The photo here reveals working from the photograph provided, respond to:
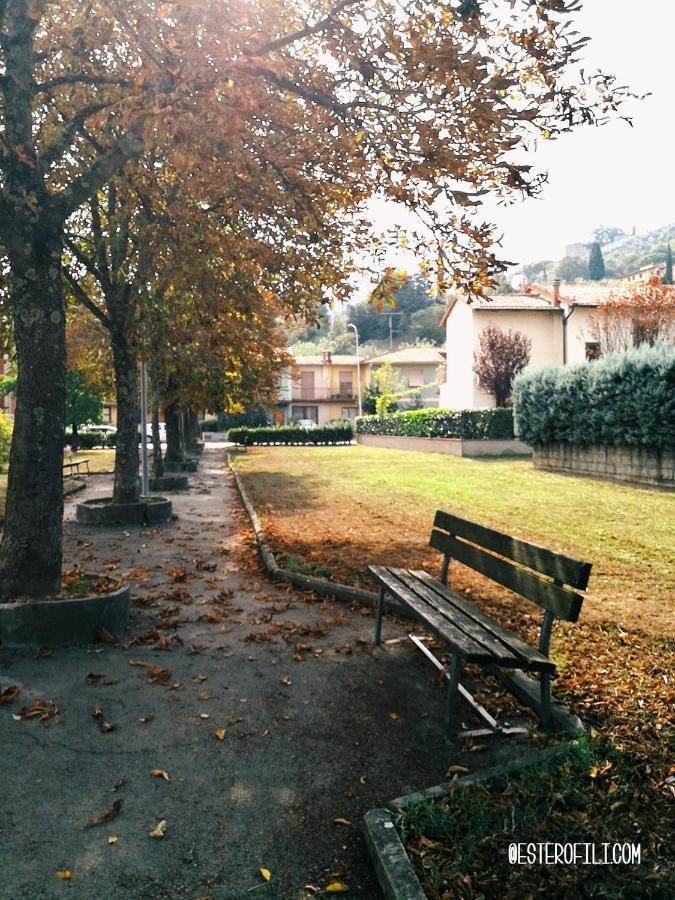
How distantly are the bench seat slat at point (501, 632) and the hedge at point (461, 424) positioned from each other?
1090 inches

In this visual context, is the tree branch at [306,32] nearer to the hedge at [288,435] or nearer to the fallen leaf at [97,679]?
the fallen leaf at [97,679]

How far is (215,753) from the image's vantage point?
12.4 feet

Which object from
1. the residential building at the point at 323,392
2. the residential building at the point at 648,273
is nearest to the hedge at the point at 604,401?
the residential building at the point at 648,273

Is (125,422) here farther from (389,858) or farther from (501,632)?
(389,858)

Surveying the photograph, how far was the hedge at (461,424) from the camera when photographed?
1277 inches

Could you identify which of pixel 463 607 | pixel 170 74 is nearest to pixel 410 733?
pixel 463 607

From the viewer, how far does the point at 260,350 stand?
850 inches

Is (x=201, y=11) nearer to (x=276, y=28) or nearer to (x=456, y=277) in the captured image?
(x=276, y=28)

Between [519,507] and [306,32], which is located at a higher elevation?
[306,32]

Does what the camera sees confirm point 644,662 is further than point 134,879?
Yes

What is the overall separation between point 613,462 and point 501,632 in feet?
55.3

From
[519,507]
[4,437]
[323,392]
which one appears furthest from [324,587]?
[323,392]

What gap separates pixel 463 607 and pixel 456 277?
4.45 m

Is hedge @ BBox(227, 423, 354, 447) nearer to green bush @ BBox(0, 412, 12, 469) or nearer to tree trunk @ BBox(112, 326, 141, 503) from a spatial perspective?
green bush @ BBox(0, 412, 12, 469)
